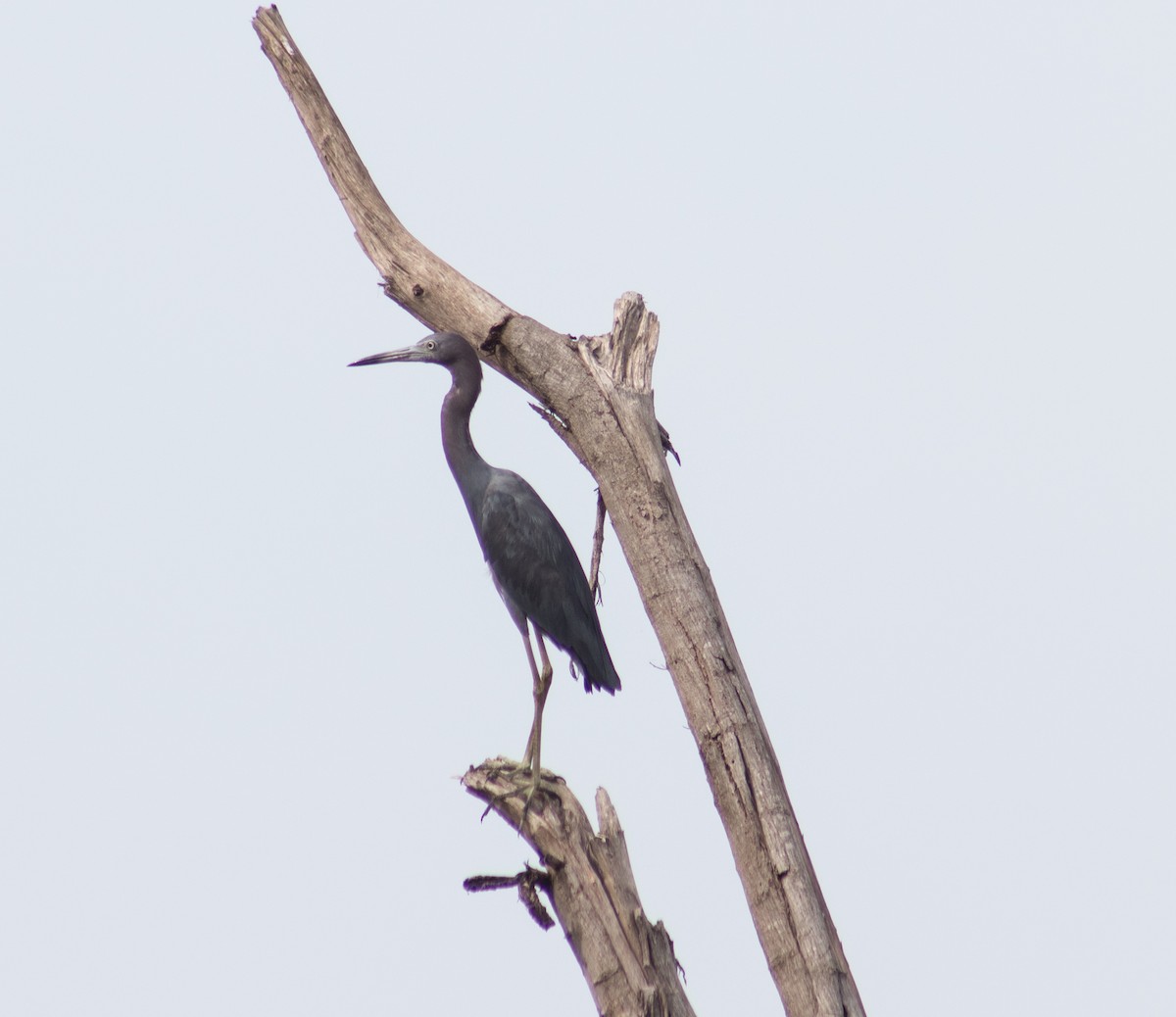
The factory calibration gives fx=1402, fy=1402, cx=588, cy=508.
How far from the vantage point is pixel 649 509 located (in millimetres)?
6027

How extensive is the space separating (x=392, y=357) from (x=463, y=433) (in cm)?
53

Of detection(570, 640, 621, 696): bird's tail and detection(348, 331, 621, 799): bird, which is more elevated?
detection(348, 331, 621, 799): bird

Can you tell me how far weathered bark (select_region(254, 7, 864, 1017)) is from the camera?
5.47m

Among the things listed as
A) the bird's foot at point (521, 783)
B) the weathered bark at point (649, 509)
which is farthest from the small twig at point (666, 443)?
the bird's foot at point (521, 783)

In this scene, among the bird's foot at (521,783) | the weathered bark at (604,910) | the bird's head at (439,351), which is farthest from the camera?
the bird's head at (439,351)

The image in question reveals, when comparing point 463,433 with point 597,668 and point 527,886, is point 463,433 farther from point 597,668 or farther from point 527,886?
point 527,886

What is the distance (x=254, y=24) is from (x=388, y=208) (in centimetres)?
107

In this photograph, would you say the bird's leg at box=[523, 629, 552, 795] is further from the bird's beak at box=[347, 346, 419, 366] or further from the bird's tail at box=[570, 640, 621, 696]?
the bird's beak at box=[347, 346, 419, 366]

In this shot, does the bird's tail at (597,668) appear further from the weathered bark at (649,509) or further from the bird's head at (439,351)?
the bird's head at (439,351)

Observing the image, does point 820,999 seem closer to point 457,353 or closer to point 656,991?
point 656,991

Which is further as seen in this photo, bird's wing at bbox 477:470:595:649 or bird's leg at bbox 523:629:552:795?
bird's wing at bbox 477:470:595:649

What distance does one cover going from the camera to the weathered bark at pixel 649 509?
547 centimetres

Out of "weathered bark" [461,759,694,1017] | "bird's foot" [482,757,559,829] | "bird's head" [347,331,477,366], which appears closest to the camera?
"weathered bark" [461,759,694,1017]

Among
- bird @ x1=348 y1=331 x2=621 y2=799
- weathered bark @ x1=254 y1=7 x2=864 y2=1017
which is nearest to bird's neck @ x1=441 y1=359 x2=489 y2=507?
bird @ x1=348 y1=331 x2=621 y2=799
